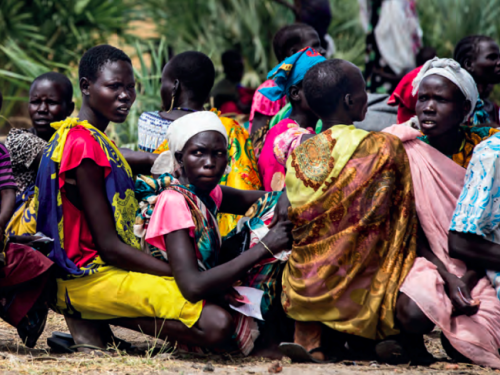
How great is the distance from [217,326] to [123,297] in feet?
1.71

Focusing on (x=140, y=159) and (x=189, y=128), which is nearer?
(x=189, y=128)

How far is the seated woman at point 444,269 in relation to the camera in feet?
11.7

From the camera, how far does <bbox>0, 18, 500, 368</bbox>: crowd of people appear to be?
144 inches

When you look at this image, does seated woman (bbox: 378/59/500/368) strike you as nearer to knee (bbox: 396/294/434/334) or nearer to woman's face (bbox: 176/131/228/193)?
knee (bbox: 396/294/434/334)

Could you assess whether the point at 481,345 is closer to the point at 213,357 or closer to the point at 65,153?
the point at 213,357

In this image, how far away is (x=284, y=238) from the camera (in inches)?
150

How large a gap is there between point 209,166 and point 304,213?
565 mm

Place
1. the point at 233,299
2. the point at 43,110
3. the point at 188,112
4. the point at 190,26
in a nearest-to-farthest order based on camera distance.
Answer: the point at 233,299
the point at 188,112
the point at 43,110
the point at 190,26

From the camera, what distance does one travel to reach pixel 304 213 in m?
3.72

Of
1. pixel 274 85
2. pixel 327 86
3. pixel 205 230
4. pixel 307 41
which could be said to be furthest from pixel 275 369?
pixel 307 41

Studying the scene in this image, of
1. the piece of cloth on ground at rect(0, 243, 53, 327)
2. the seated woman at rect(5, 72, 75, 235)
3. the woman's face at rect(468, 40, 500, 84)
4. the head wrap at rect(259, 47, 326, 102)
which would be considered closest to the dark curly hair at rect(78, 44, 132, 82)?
the seated woman at rect(5, 72, 75, 235)

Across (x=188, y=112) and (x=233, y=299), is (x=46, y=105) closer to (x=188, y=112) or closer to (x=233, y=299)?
(x=188, y=112)

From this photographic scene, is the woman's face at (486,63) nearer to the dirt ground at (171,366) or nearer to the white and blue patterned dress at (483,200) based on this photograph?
the white and blue patterned dress at (483,200)

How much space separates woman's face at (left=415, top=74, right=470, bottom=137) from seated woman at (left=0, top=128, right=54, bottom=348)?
218 centimetres
